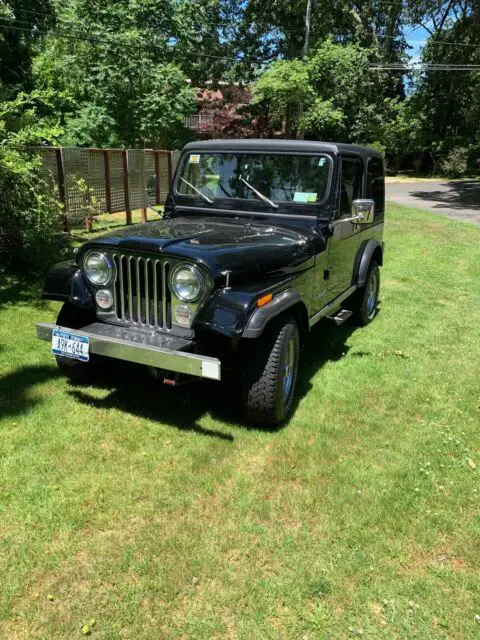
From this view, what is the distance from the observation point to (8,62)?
14.5m

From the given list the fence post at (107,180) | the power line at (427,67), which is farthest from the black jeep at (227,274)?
the power line at (427,67)

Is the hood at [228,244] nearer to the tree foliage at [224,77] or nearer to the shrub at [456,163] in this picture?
the tree foliage at [224,77]

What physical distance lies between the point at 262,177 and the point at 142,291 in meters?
1.65

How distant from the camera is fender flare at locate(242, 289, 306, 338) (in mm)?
3002

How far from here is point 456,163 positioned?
3209cm

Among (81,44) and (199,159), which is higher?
(81,44)

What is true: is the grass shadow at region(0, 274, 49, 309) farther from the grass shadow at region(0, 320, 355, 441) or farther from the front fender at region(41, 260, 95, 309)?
the front fender at region(41, 260, 95, 309)

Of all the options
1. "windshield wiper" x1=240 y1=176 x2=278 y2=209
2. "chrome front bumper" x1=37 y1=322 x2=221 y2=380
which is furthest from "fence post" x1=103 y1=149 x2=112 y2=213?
"chrome front bumper" x1=37 y1=322 x2=221 y2=380

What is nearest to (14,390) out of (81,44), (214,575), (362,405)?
(214,575)

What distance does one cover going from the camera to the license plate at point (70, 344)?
3.27m

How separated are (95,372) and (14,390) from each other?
605 mm

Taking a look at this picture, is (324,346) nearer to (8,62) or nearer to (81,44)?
(8,62)

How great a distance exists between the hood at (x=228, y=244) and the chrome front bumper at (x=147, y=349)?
519 millimetres

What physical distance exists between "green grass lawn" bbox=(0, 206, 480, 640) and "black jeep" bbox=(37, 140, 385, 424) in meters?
0.39
